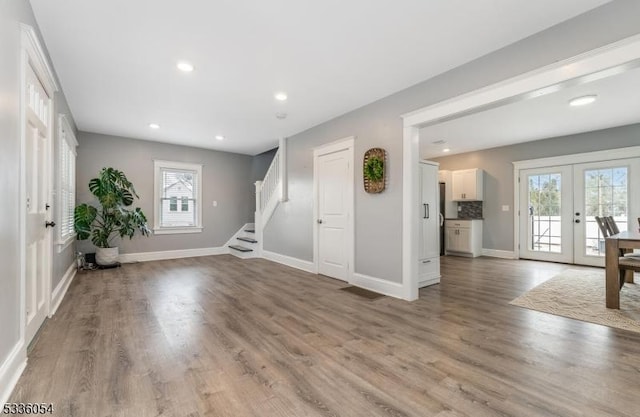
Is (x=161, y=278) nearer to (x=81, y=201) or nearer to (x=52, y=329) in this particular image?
(x=52, y=329)

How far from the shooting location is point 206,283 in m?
4.31

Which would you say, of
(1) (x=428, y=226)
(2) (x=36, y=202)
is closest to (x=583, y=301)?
(1) (x=428, y=226)

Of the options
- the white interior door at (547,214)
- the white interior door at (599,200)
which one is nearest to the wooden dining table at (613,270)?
the white interior door at (599,200)

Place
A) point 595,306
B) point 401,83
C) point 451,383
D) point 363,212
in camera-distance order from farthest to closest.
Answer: point 363,212 < point 401,83 < point 595,306 < point 451,383

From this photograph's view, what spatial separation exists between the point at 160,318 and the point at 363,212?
2744mm

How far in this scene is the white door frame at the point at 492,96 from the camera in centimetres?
207

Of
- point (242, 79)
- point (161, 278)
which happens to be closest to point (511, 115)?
point (242, 79)

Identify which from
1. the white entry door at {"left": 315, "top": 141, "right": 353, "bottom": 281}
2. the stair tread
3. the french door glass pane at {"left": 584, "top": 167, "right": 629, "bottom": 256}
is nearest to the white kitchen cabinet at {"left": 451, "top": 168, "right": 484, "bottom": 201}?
the french door glass pane at {"left": 584, "top": 167, "right": 629, "bottom": 256}

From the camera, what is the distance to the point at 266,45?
269cm

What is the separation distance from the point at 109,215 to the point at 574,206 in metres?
9.08

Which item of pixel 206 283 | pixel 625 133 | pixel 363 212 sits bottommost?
pixel 206 283

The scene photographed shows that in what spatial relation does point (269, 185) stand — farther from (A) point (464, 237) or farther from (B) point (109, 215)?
(A) point (464, 237)

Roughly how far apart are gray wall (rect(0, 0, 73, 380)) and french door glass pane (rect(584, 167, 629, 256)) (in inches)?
315

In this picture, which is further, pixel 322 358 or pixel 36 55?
pixel 36 55
